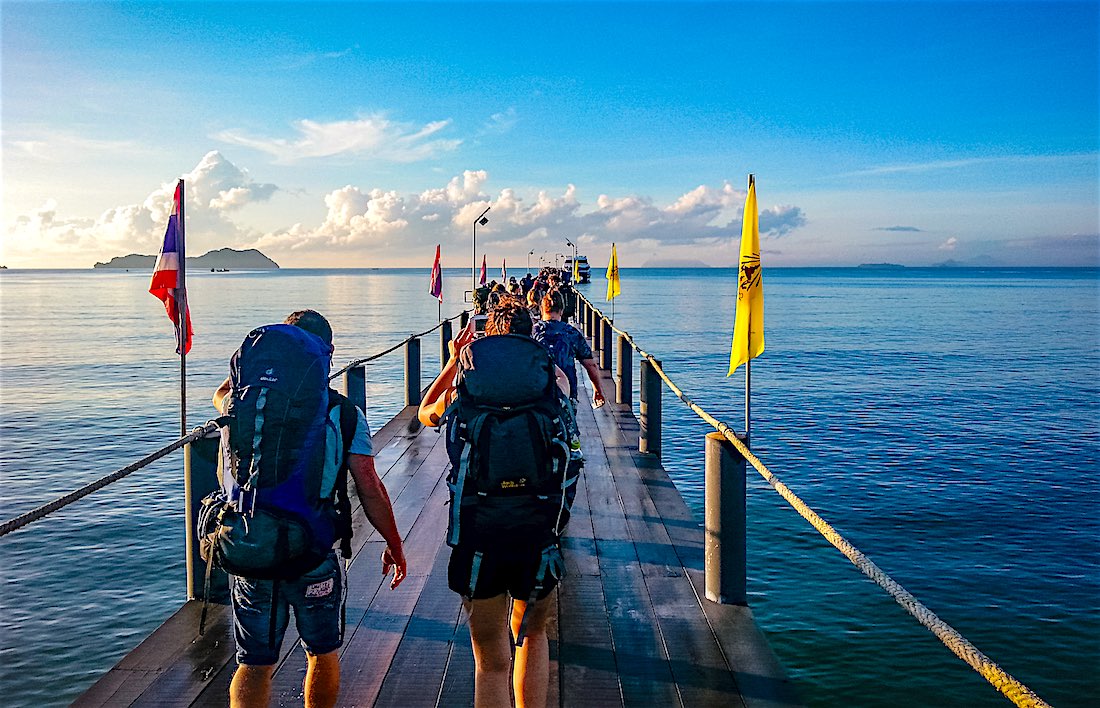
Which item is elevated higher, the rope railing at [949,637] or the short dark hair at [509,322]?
the short dark hair at [509,322]

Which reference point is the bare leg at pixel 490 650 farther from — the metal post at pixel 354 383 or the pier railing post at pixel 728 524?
the metal post at pixel 354 383

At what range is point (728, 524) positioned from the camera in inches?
214

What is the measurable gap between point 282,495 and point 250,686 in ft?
2.60

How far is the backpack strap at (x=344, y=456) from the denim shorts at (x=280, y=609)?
0.10m

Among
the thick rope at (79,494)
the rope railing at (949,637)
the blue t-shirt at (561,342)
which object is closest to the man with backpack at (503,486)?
the thick rope at (79,494)

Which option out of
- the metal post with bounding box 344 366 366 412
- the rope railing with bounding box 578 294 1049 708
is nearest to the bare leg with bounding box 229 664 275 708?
the rope railing with bounding box 578 294 1049 708

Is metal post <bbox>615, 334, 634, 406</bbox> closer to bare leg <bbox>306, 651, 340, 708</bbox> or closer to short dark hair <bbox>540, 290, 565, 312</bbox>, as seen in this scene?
short dark hair <bbox>540, 290, 565, 312</bbox>

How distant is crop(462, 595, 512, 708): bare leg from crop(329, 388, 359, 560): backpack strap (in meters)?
0.56

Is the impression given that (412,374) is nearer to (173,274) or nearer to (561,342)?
(173,274)

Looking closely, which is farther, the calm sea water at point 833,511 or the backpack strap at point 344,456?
the calm sea water at point 833,511

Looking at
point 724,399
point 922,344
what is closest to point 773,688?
point 724,399

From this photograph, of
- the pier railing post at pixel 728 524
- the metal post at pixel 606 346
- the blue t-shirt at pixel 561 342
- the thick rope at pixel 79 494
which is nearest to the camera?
the thick rope at pixel 79 494

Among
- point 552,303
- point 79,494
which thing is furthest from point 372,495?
point 552,303

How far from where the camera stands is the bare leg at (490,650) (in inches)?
136
